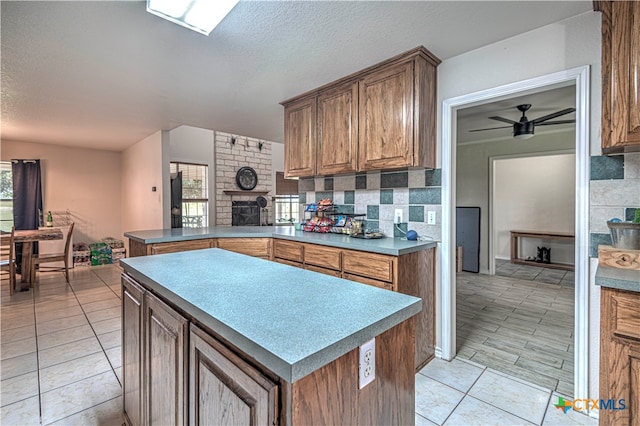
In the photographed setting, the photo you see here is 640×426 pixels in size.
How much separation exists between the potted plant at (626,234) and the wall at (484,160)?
13.4 ft

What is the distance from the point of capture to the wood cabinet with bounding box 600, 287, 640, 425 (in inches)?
46.0

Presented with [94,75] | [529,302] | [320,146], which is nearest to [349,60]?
[320,146]

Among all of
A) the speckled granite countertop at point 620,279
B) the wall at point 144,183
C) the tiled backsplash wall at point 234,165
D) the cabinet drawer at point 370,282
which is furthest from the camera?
the tiled backsplash wall at point 234,165

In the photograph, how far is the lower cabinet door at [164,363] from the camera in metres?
0.98

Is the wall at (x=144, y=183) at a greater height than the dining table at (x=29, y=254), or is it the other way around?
the wall at (x=144, y=183)

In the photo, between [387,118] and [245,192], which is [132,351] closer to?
[387,118]

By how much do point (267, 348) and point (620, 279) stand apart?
1.43 meters

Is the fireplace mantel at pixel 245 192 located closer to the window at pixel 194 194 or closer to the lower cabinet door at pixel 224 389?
the window at pixel 194 194

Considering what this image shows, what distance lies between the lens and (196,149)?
627cm

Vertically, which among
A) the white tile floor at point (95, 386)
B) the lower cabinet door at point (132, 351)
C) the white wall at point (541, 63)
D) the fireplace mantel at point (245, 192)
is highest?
the white wall at point (541, 63)

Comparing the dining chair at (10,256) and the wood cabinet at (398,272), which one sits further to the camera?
the dining chair at (10,256)

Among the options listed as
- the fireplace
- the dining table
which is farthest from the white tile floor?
the fireplace

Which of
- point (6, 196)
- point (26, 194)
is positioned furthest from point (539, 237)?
point (6, 196)

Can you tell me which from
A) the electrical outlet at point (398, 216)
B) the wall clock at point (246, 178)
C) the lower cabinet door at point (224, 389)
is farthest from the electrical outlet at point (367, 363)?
the wall clock at point (246, 178)
